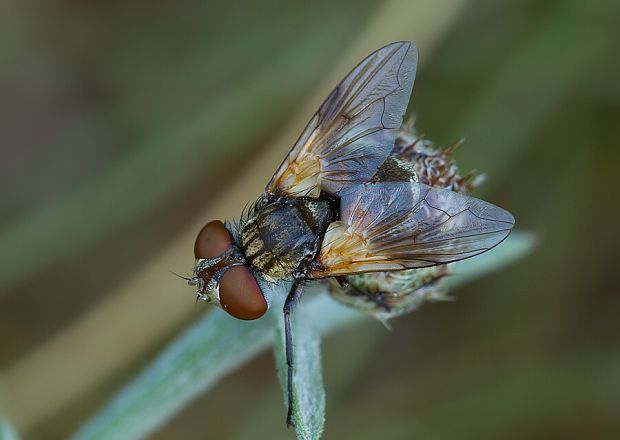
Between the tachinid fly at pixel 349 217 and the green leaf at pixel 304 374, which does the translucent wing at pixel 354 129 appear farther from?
the green leaf at pixel 304 374

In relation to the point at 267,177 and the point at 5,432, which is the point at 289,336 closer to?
the point at 5,432

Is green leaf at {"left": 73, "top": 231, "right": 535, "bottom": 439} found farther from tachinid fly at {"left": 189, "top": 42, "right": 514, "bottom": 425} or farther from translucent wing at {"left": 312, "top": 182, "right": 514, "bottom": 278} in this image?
translucent wing at {"left": 312, "top": 182, "right": 514, "bottom": 278}

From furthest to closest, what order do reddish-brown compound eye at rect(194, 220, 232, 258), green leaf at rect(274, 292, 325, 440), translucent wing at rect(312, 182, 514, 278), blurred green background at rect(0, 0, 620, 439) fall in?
1. blurred green background at rect(0, 0, 620, 439)
2. reddish-brown compound eye at rect(194, 220, 232, 258)
3. translucent wing at rect(312, 182, 514, 278)
4. green leaf at rect(274, 292, 325, 440)

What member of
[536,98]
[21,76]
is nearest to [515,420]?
[536,98]

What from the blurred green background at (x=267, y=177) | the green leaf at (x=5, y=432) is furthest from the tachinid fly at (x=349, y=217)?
the blurred green background at (x=267, y=177)

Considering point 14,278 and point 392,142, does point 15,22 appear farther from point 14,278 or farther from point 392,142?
point 392,142

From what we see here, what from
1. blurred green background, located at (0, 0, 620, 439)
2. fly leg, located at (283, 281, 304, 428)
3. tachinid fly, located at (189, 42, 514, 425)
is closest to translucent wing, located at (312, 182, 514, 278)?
tachinid fly, located at (189, 42, 514, 425)

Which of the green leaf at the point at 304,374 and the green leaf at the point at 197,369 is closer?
the green leaf at the point at 304,374
